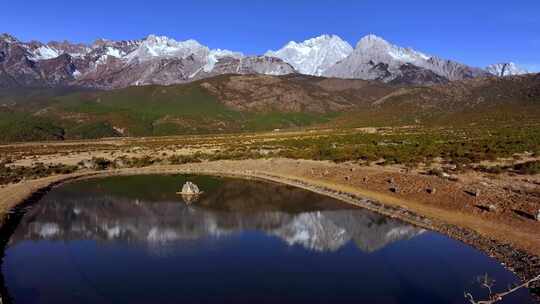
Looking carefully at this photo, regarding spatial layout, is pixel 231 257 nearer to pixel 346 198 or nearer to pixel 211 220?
pixel 211 220

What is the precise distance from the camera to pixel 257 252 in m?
31.4

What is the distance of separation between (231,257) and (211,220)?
12402mm

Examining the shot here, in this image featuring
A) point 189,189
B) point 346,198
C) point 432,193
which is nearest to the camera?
point 432,193

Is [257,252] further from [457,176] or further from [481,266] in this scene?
[457,176]

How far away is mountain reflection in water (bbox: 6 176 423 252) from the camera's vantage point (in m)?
35.6

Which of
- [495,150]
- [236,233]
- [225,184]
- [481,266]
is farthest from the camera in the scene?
[495,150]

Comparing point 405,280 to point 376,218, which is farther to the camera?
point 376,218

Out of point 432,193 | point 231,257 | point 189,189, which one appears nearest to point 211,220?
point 231,257

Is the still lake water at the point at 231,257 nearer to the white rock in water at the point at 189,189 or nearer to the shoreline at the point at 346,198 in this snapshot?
the shoreline at the point at 346,198

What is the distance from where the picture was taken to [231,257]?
30.1 m

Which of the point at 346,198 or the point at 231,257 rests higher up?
the point at 346,198

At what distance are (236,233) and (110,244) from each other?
935 centimetres

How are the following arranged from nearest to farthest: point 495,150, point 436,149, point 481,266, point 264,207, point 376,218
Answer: point 481,266
point 376,218
point 264,207
point 495,150
point 436,149

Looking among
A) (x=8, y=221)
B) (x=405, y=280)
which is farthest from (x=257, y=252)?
(x=8, y=221)
